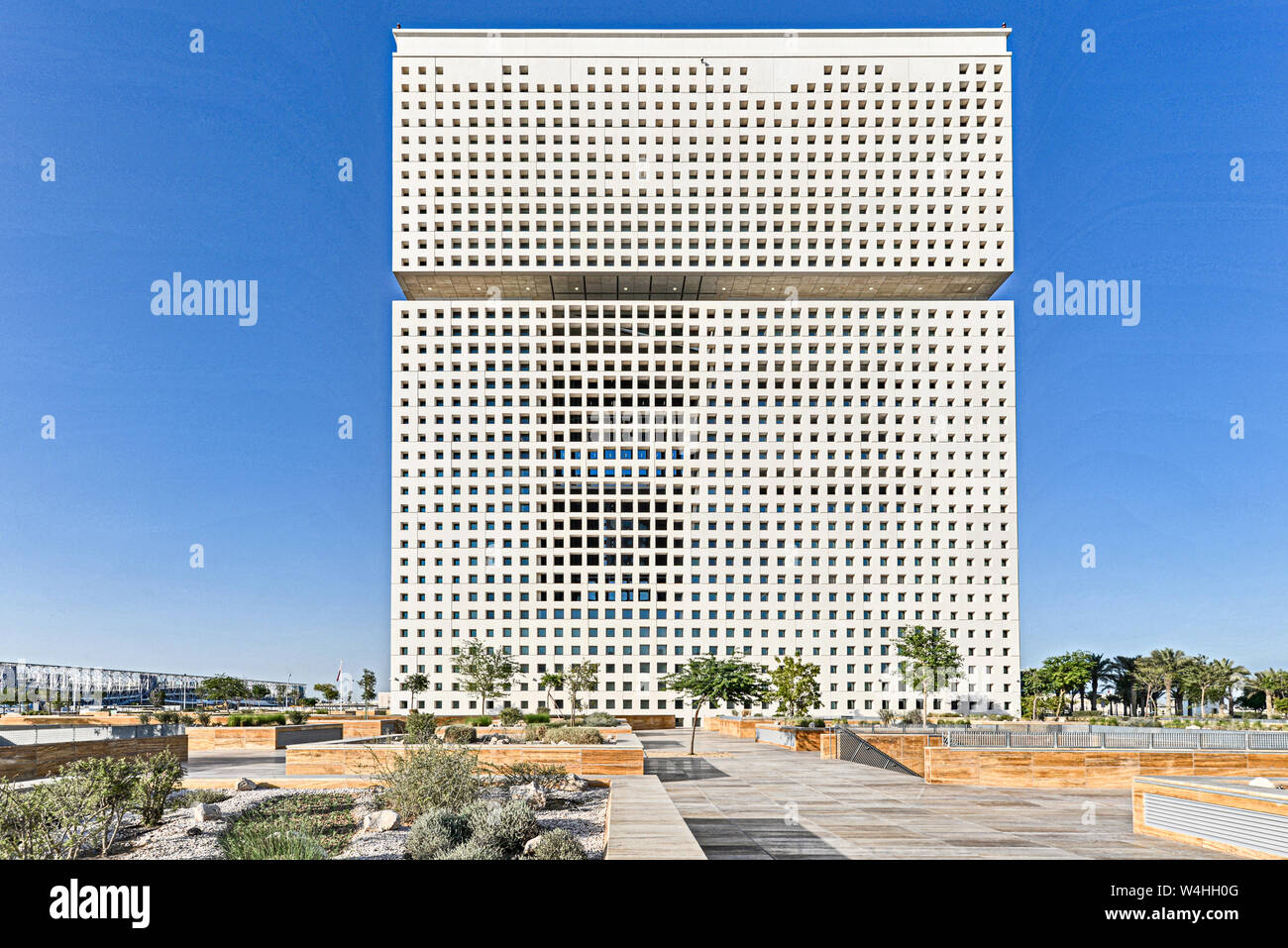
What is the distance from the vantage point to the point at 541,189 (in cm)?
8281

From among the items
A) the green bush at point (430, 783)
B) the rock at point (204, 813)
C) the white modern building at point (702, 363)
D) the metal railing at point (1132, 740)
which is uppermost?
the white modern building at point (702, 363)

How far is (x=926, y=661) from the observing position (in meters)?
68.4

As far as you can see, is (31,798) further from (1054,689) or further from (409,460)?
(1054,689)

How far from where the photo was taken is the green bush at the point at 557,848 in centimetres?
1069

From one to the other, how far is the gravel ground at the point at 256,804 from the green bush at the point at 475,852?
856mm

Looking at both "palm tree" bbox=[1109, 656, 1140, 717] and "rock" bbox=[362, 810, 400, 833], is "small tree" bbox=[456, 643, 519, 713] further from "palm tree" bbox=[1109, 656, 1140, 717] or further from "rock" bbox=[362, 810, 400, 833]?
"palm tree" bbox=[1109, 656, 1140, 717]

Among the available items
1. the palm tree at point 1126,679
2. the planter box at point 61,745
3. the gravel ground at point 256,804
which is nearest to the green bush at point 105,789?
the gravel ground at point 256,804

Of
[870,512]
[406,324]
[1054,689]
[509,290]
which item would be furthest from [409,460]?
[1054,689]

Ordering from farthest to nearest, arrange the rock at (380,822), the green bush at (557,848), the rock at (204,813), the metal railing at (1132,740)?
the metal railing at (1132,740) < the rock at (204,813) < the rock at (380,822) < the green bush at (557,848)

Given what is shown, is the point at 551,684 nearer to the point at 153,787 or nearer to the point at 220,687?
the point at 220,687

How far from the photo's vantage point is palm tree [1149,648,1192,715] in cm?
8975

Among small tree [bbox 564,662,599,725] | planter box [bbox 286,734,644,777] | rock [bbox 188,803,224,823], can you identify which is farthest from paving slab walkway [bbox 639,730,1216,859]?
small tree [bbox 564,662,599,725]

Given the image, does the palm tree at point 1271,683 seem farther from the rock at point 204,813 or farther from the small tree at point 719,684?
the rock at point 204,813
